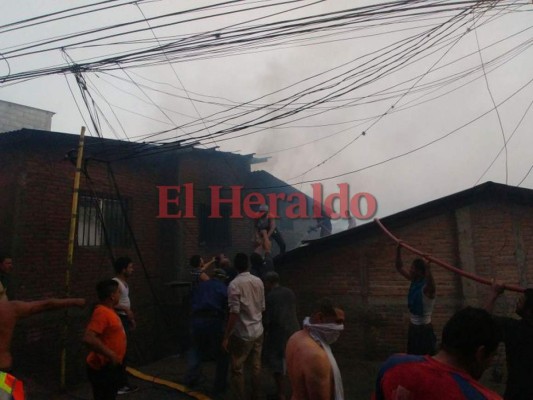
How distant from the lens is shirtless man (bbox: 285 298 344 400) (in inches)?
88.4

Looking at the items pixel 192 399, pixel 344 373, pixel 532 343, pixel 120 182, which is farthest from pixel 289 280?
pixel 532 343

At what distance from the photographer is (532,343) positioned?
106 inches

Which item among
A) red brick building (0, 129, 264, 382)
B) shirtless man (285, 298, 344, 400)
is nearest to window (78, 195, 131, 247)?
red brick building (0, 129, 264, 382)

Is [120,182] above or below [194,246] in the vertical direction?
above

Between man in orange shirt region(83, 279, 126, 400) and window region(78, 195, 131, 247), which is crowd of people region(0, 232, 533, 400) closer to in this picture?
man in orange shirt region(83, 279, 126, 400)

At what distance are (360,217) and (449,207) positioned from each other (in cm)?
476

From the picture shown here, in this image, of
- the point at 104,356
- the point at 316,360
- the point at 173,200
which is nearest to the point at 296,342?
the point at 316,360

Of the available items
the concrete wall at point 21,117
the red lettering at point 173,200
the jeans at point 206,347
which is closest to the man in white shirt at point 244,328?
the jeans at point 206,347

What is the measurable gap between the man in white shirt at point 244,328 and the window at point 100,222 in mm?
4558

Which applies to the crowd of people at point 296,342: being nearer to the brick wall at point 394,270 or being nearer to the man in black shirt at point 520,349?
the man in black shirt at point 520,349

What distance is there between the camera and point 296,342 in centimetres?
248

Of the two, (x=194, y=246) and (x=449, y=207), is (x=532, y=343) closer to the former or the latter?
(x=449, y=207)

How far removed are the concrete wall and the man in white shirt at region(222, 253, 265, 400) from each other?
23017mm

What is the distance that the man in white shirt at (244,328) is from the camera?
15.4 ft
